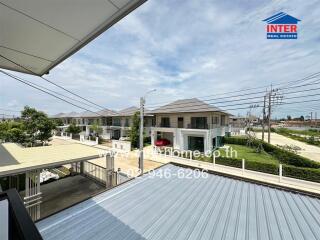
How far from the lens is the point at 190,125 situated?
20.7 metres

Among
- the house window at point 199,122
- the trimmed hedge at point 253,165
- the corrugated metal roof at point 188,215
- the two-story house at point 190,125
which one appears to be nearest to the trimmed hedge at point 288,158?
the trimmed hedge at point 253,165

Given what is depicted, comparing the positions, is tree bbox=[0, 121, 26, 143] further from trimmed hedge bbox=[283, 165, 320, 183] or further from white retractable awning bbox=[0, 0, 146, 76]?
trimmed hedge bbox=[283, 165, 320, 183]

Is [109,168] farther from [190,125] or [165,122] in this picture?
[165,122]

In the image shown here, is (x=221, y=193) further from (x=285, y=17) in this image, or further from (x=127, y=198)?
(x=285, y=17)

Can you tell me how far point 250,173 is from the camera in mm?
12742

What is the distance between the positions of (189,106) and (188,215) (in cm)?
1831

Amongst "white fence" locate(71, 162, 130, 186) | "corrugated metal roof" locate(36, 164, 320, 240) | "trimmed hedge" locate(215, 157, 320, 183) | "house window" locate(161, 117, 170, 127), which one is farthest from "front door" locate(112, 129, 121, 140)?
"corrugated metal roof" locate(36, 164, 320, 240)

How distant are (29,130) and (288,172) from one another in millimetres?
28048

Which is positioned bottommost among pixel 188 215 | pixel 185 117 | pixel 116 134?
pixel 116 134

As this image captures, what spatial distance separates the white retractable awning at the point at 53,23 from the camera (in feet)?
6.63

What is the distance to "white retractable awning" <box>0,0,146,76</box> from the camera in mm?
2020

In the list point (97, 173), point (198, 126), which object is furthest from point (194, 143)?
point (97, 173)

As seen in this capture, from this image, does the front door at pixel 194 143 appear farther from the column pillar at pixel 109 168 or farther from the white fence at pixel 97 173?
the column pillar at pixel 109 168

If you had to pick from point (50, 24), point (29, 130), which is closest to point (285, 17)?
point (50, 24)
